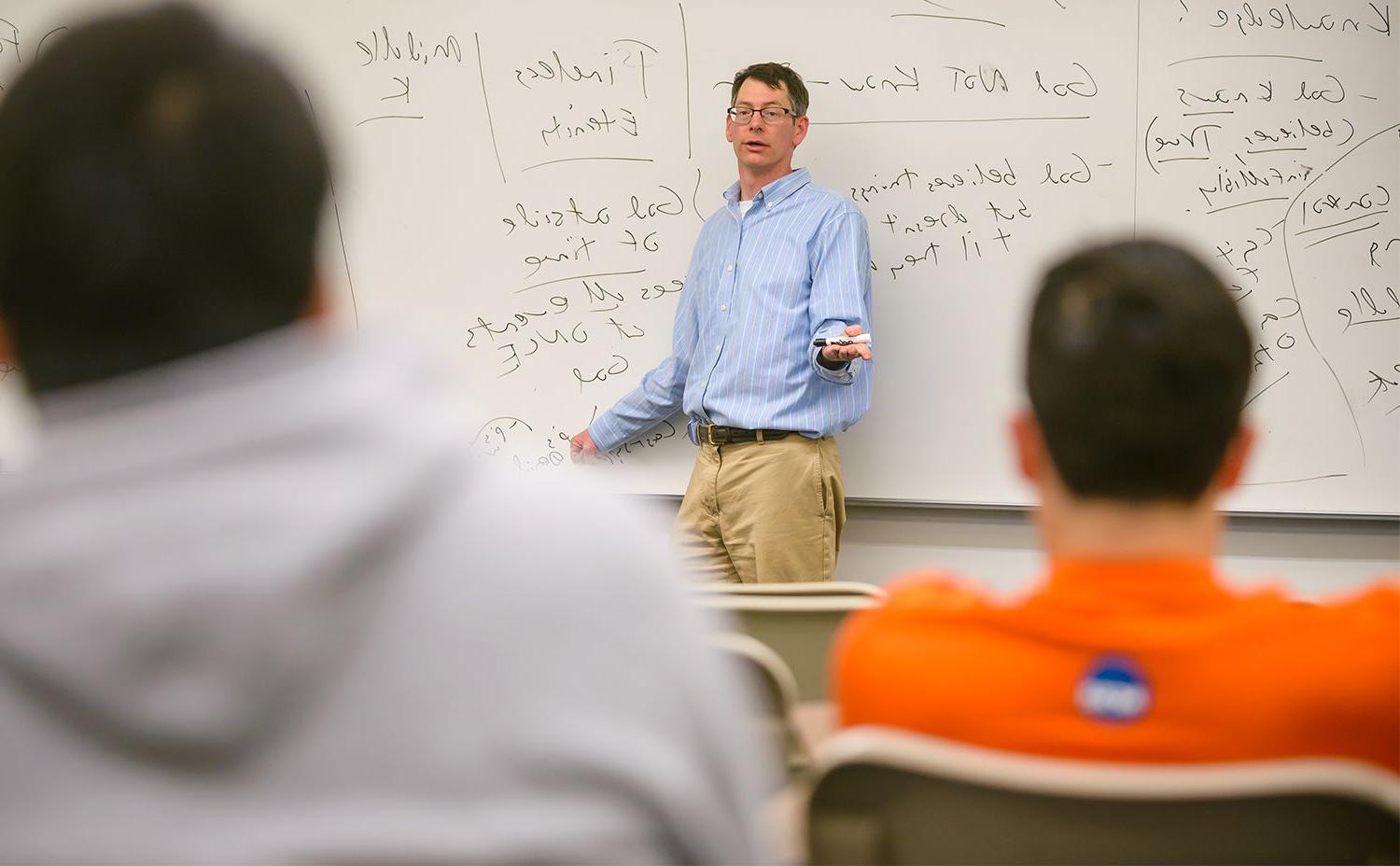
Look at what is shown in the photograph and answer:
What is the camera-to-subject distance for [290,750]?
635 mm

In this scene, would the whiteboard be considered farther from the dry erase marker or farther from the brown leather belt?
the dry erase marker

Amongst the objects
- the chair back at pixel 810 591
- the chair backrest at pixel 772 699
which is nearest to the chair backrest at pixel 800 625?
the chair back at pixel 810 591

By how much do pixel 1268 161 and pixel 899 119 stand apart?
3.09 feet

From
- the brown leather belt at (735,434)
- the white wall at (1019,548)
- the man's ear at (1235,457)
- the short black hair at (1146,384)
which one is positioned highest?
the short black hair at (1146,384)

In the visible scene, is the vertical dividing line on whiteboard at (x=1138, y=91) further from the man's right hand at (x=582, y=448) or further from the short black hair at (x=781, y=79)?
the man's right hand at (x=582, y=448)

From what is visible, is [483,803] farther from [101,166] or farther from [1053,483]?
[1053,483]

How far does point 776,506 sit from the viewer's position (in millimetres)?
3324

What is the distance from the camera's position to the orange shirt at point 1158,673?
3.20 feet

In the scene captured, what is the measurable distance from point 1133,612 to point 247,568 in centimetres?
69

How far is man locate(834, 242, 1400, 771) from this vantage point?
978mm

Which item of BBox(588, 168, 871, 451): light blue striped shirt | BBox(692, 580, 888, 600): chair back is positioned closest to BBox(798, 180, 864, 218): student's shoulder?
BBox(588, 168, 871, 451): light blue striped shirt

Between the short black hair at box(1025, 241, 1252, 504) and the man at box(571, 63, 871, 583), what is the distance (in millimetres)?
2123

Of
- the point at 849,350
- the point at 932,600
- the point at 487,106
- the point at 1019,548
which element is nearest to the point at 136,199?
the point at 932,600

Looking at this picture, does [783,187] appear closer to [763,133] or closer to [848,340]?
[763,133]
